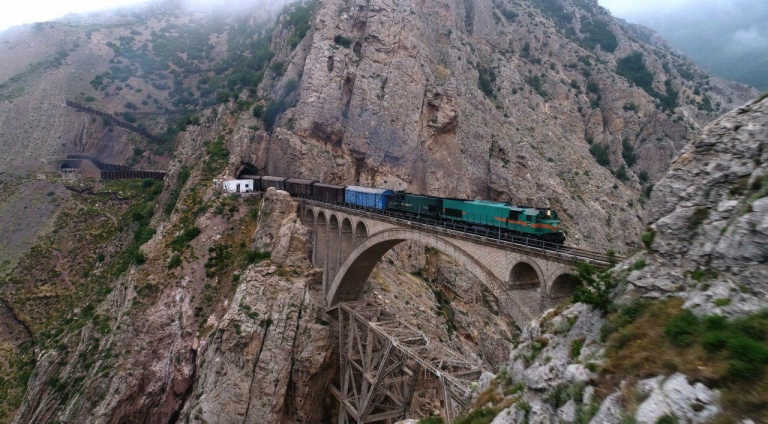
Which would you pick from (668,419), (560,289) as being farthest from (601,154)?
(668,419)

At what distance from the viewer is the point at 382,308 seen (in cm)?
3114

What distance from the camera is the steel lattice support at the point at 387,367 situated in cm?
1936

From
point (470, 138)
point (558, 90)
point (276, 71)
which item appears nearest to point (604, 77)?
point (558, 90)

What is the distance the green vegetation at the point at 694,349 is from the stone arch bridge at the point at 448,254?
598cm

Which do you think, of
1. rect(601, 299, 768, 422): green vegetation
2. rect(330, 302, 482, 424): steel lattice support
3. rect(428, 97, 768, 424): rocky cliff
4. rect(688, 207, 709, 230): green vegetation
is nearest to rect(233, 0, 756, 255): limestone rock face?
rect(330, 302, 482, 424): steel lattice support

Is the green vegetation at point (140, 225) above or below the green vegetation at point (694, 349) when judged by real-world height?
below

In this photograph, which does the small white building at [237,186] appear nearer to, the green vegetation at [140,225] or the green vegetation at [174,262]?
the green vegetation at [140,225]

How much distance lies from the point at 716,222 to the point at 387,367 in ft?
72.3

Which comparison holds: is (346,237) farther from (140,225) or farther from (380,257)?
(140,225)

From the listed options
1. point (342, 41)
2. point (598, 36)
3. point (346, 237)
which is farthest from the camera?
point (598, 36)

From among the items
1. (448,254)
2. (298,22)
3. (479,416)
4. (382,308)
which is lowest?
(382,308)

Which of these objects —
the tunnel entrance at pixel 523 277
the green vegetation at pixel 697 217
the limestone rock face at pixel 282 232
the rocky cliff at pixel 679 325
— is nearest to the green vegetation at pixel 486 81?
the limestone rock face at pixel 282 232

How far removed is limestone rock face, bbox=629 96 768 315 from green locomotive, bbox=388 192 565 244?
26.9 ft

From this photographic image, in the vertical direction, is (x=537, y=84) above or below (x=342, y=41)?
above
